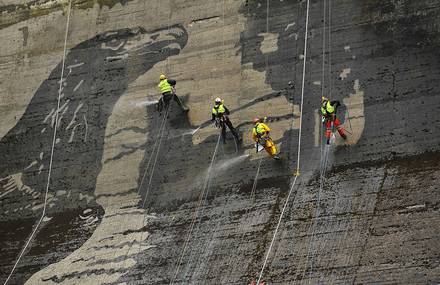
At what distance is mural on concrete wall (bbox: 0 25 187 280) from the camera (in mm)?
24191

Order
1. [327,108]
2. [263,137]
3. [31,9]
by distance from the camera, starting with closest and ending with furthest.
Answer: [327,108] → [263,137] → [31,9]

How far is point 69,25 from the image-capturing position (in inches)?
1165

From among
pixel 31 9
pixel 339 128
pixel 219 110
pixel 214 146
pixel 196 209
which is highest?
pixel 31 9

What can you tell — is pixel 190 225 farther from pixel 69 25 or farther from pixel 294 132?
pixel 69 25

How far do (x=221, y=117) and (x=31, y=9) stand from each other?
12768 mm

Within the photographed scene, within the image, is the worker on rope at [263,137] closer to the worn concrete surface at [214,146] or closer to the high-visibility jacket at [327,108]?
the worn concrete surface at [214,146]

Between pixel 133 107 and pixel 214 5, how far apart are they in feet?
17.2

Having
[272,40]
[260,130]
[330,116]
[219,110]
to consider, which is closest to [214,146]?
[219,110]

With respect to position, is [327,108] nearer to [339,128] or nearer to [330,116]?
[330,116]

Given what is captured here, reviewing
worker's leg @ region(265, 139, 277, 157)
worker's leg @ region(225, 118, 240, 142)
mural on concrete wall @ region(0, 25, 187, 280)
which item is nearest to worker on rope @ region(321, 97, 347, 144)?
worker's leg @ region(265, 139, 277, 157)

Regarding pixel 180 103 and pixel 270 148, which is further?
pixel 180 103

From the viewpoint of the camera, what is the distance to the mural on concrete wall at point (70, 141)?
Result: 2419 cm

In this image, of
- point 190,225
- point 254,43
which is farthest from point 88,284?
point 254,43

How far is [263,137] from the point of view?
21516 millimetres
